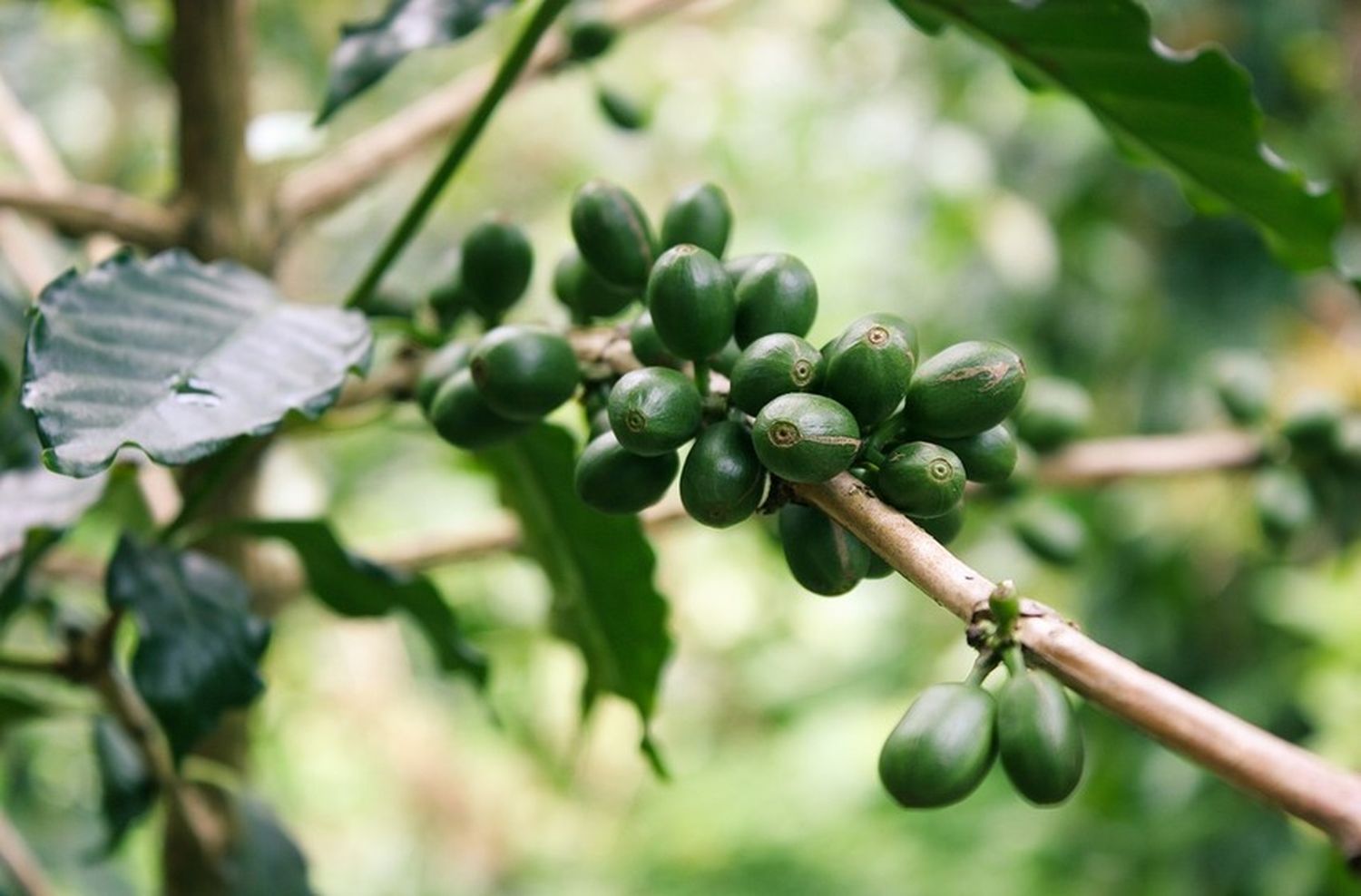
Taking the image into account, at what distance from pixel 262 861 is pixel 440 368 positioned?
0.51 m

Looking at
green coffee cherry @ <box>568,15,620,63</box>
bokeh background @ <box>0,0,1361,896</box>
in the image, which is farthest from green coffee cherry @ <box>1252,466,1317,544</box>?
green coffee cherry @ <box>568,15,620,63</box>

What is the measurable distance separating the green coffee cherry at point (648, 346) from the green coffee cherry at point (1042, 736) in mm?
289

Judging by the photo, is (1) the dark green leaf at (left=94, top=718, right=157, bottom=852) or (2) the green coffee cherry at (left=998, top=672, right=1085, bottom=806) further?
(1) the dark green leaf at (left=94, top=718, right=157, bottom=852)

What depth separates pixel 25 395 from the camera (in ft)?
2.16

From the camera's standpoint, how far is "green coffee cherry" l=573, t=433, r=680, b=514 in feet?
2.19

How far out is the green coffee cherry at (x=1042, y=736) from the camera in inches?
19.8

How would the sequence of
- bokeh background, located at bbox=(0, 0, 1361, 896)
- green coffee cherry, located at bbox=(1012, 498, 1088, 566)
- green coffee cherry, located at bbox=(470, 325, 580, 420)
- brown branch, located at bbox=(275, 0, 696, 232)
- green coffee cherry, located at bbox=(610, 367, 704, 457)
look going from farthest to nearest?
bokeh background, located at bbox=(0, 0, 1361, 896) < green coffee cherry, located at bbox=(1012, 498, 1088, 566) < brown branch, located at bbox=(275, 0, 696, 232) < green coffee cherry, located at bbox=(470, 325, 580, 420) < green coffee cherry, located at bbox=(610, 367, 704, 457)

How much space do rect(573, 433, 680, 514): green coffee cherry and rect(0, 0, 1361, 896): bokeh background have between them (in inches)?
24.1

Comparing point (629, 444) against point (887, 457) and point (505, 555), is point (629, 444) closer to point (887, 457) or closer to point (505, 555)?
point (887, 457)

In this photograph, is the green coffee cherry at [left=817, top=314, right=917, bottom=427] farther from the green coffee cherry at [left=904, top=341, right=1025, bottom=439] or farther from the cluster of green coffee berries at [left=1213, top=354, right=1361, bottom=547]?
the cluster of green coffee berries at [left=1213, top=354, right=1361, bottom=547]

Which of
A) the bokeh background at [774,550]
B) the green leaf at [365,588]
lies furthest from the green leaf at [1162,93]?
the bokeh background at [774,550]

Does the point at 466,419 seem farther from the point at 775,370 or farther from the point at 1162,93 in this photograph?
the point at 1162,93

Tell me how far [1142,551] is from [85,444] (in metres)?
2.28

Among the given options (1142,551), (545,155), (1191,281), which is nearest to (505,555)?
(1142,551)
